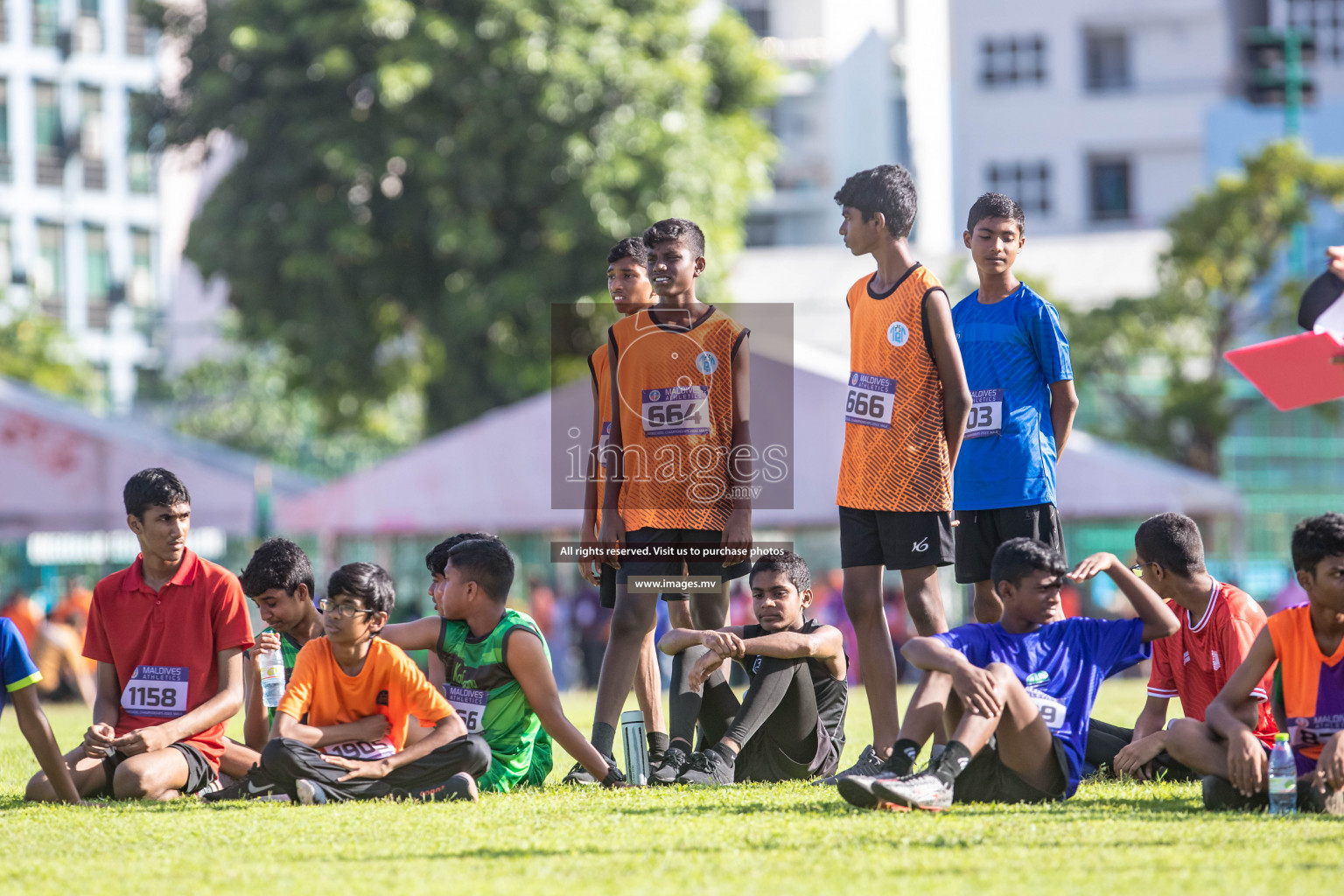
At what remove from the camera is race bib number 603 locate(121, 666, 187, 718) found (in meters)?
6.86

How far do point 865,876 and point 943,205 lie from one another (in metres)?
49.0

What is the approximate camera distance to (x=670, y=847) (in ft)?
16.4

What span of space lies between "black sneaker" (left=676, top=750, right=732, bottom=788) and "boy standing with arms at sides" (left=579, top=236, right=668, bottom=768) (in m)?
0.26

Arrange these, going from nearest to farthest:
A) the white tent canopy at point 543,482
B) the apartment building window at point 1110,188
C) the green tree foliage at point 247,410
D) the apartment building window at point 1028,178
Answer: the white tent canopy at point 543,482, the green tree foliage at point 247,410, the apartment building window at point 1028,178, the apartment building window at point 1110,188

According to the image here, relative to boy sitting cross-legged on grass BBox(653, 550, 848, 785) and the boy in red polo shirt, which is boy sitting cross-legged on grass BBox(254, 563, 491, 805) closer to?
the boy in red polo shirt

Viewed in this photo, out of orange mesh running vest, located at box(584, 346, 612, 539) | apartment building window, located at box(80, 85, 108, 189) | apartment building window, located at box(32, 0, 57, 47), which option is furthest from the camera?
apartment building window, located at box(80, 85, 108, 189)

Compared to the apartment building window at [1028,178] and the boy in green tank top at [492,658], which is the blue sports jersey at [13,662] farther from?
the apartment building window at [1028,178]

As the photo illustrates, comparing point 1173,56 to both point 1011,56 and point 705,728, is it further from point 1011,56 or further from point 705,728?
point 705,728

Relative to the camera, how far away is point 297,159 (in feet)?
76.4

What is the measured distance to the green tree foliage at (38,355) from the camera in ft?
120

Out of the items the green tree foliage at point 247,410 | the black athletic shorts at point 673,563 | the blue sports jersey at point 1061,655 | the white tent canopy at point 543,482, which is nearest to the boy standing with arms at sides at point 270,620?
the black athletic shorts at point 673,563

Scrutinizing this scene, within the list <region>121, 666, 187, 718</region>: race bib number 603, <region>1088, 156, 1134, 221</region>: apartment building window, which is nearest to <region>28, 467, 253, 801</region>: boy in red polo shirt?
<region>121, 666, 187, 718</region>: race bib number 603

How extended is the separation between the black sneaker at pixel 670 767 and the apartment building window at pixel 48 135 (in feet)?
153

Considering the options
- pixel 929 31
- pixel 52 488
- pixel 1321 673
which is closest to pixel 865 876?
pixel 1321 673
